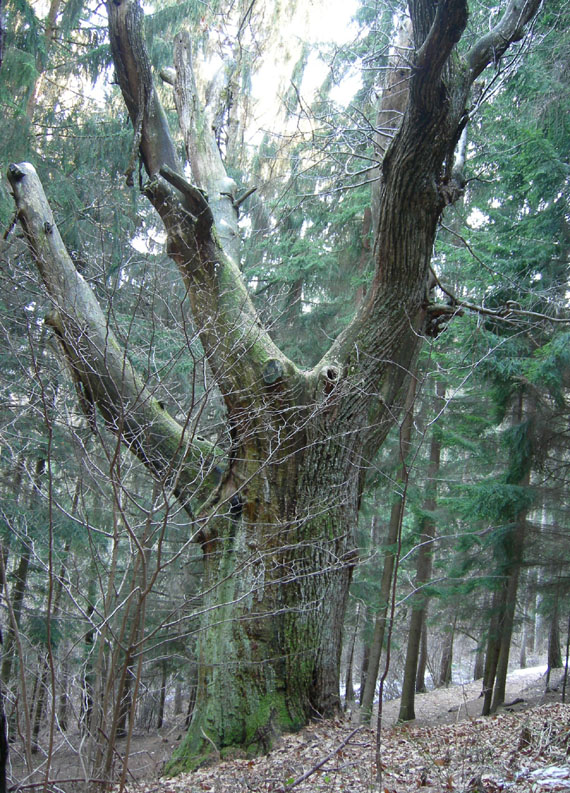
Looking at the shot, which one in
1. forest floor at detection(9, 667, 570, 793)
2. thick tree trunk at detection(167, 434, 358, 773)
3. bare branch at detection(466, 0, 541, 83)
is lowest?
forest floor at detection(9, 667, 570, 793)

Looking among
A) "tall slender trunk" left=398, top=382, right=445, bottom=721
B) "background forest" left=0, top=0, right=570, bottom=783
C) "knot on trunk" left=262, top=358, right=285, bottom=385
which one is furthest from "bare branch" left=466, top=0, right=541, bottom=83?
"tall slender trunk" left=398, top=382, right=445, bottom=721

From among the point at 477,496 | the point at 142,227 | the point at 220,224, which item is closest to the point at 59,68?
the point at 142,227

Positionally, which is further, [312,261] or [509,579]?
[312,261]

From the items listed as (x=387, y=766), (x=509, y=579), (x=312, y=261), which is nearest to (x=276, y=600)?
(x=387, y=766)

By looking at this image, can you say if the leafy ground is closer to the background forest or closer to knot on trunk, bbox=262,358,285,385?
the background forest

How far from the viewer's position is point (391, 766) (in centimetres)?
372

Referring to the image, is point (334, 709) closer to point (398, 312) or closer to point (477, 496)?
point (398, 312)

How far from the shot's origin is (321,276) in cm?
1055

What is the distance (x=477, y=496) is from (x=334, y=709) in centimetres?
463

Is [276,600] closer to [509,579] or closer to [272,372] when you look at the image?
[272,372]

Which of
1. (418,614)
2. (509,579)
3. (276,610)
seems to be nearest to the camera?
(276,610)

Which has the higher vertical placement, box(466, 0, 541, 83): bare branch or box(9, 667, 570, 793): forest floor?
box(466, 0, 541, 83): bare branch

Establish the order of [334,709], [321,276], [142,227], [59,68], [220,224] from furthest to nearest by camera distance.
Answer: [321,276] < [142,227] < [59,68] < [220,224] < [334,709]

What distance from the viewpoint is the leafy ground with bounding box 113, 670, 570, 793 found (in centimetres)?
293
